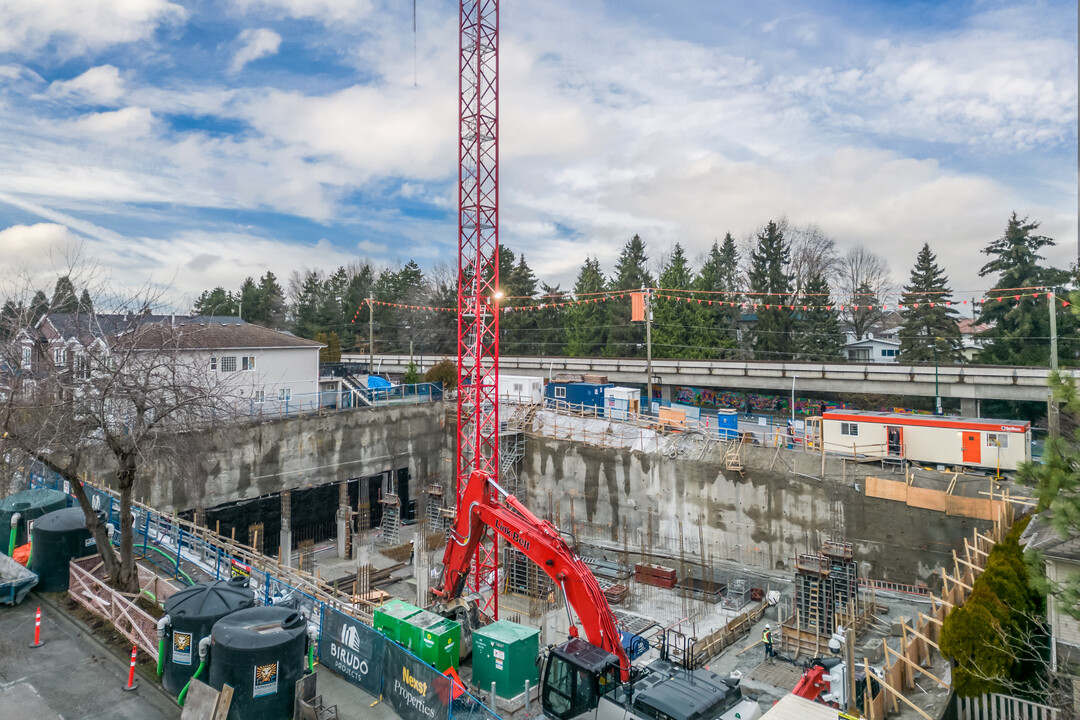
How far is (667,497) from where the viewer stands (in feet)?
96.4

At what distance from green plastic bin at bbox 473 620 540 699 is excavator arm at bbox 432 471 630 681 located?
1253 millimetres

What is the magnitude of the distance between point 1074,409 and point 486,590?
1806cm

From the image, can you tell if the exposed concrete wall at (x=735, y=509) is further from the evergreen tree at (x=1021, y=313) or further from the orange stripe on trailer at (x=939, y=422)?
the evergreen tree at (x=1021, y=313)

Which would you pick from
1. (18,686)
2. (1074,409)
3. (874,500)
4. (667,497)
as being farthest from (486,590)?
(1074,409)

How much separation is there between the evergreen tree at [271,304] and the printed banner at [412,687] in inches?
3056

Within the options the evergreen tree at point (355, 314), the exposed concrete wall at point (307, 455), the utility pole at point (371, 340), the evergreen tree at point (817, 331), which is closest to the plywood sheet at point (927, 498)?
the exposed concrete wall at point (307, 455)

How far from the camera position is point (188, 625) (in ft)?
35.6

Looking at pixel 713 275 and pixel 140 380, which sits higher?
pixel 713 275

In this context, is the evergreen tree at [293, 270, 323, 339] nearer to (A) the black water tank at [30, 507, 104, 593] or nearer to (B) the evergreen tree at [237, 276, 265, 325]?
(B) the evergreen tree at [237, 276, 265, 325]

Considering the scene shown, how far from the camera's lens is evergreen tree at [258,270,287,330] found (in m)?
83.7

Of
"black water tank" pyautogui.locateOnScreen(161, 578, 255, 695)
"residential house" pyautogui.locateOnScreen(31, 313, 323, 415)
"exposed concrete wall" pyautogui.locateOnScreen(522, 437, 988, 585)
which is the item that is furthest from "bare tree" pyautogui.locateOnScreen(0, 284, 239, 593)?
"exposed concrete wall" pyautogui.locateOnScreen(522, 437, 988, 585)

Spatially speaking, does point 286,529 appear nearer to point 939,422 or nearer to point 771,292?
point 939,422

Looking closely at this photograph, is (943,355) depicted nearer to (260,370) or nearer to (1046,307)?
(1046,307)

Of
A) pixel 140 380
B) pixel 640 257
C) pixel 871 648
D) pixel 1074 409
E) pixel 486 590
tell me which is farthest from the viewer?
pixel 640 257
